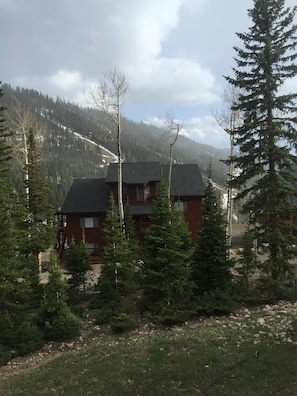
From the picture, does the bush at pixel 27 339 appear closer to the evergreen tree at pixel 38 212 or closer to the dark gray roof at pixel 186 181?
the evergreen tree at pixel 38 212

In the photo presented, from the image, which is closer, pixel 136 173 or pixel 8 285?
pixel 8 285

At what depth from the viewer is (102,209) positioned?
35250mm

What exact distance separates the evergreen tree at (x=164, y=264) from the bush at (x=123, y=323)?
1.50 m

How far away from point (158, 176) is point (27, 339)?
25.0 metres

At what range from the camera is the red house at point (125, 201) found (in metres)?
35.3

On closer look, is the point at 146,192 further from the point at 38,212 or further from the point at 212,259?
the point at 212,259

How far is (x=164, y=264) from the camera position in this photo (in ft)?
54.7

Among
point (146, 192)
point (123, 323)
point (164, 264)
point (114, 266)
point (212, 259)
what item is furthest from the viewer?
point (146, 192)

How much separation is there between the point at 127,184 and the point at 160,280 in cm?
2008

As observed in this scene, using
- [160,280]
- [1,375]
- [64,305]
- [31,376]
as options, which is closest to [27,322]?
[64,305]

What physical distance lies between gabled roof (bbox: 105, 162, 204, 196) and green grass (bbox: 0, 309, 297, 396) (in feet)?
78.1

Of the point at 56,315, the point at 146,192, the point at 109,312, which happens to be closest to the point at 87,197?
the point at 146,192

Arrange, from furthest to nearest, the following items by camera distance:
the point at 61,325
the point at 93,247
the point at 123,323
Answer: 1. the point at 93,247
2. the point at 123,323
3. the point at 61,325

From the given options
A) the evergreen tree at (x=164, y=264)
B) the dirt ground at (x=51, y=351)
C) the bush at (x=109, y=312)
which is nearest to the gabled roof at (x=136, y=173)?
the evergreen tree at (x=164, y=264)
